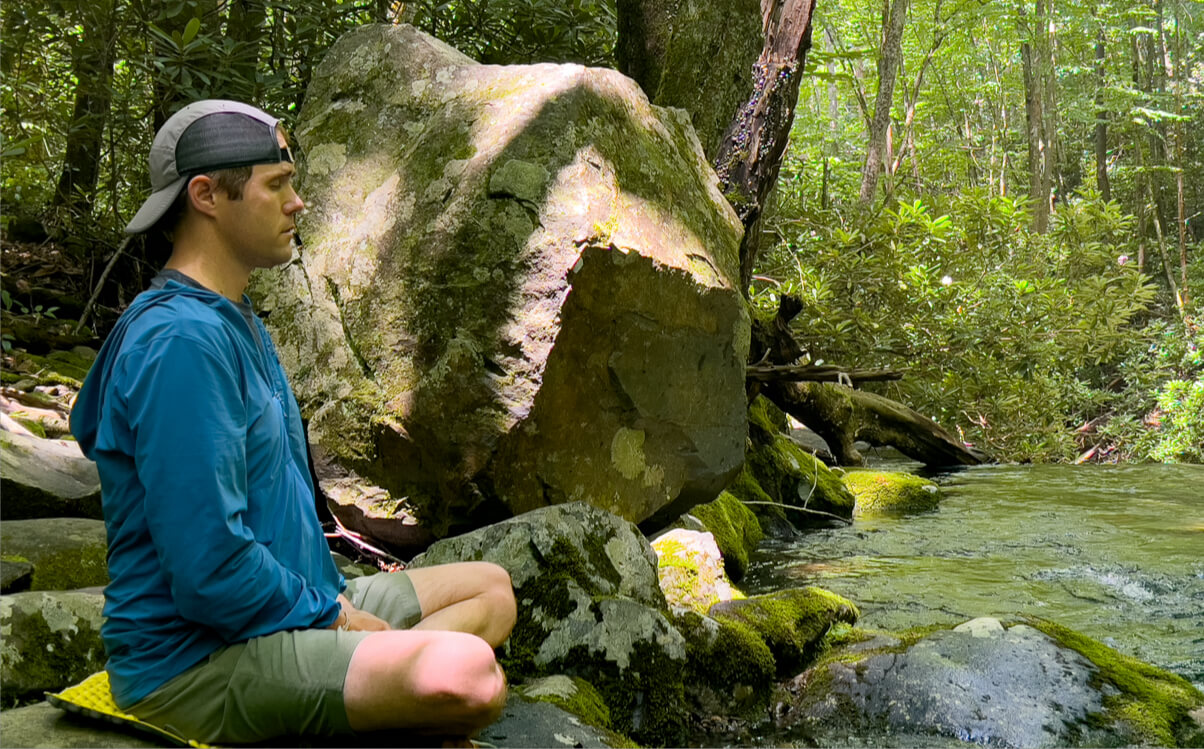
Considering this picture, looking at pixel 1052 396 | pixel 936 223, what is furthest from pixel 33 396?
pixel 1052 396

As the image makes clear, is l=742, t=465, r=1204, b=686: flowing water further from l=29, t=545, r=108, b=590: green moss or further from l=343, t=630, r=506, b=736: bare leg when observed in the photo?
l=29, t=545, r=108, b=590: green moss

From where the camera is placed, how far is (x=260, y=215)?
200 cm

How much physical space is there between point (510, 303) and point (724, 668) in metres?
1.48

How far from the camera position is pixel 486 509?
3688 millimetres

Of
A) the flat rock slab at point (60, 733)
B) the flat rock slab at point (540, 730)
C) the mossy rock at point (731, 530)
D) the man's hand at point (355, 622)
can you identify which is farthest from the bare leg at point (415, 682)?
the mossy rock at point (731, 530)

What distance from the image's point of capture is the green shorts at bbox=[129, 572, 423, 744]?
1798mm

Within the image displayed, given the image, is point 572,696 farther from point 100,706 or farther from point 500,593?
point 100,706

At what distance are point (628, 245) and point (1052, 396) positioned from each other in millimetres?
8025

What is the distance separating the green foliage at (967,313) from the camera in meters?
8.26

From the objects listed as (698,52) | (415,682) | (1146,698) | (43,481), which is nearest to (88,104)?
(43,481)

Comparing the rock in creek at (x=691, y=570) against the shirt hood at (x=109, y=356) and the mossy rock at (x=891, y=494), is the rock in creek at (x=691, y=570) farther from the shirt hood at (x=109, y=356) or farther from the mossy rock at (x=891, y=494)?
the mossy rock at (x=891, y=494)

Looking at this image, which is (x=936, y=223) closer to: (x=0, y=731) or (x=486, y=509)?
(x=486, y=509)

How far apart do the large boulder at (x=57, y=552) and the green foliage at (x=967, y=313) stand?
5290 millimetres

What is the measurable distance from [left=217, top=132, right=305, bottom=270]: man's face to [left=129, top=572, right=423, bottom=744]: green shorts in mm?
790
